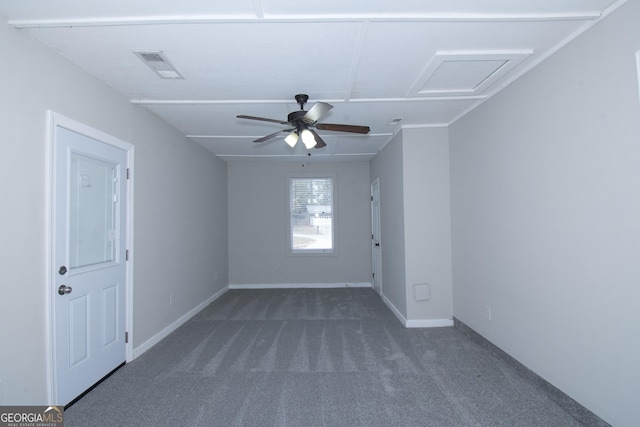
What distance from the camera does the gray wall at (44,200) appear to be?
2012mm

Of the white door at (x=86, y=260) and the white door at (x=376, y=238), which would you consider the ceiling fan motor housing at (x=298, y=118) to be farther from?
the white door at (x=376, y=238)

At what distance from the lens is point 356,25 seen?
82.9 inches

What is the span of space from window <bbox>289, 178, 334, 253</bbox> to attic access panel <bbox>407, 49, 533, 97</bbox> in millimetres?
3925

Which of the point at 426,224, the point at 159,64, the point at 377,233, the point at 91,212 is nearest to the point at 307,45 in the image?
the point at 159,64

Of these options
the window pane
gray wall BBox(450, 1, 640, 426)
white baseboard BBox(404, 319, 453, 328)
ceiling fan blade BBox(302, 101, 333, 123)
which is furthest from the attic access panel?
the window pane

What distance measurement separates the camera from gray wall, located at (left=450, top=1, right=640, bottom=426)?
1.91m

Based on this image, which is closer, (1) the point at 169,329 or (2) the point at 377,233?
(1) the point at 169,329

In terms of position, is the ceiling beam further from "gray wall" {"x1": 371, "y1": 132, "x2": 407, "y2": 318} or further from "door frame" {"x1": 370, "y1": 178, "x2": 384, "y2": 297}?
"door frame" {"x1": 370, "y1": 178, "x2": 384, "y2": 297}

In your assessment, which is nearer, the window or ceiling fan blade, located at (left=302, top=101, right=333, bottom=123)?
ceiling fan blade, located at (left=302, top=101, right=333, bottom=123)

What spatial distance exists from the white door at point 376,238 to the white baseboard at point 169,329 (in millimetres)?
2953

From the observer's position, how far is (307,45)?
2326 millimetres

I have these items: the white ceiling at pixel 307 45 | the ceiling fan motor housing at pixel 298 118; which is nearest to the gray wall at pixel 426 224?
the white ceiling at pixel 307 45

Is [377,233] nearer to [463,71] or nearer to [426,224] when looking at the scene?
[426,224]

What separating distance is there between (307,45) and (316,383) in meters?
2.64
